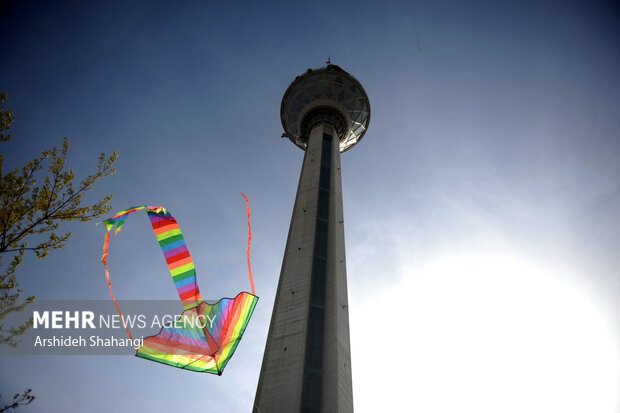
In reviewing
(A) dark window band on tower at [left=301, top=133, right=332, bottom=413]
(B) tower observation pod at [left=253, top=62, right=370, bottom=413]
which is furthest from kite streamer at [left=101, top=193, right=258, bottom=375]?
(A) dark window band on tower at [left=301, top=133, right=332, bottom=413]

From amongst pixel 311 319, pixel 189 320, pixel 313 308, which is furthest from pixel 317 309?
pixel 189 320

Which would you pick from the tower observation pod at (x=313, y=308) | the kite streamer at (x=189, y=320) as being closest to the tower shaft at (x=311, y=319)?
the tower observation pod at (x=313, y=308)

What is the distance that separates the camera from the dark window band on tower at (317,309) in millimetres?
18748

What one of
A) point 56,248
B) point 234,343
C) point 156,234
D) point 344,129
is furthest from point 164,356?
point 344,129

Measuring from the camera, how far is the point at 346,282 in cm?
2519

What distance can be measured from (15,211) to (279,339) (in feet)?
48.4

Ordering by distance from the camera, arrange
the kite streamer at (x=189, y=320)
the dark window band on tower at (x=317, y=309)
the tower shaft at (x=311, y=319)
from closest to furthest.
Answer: the kite streamer at (x=189, y=320) → the tower shaft at (x=311, y=319) → the dark window band on tower at (x=317, y=309)

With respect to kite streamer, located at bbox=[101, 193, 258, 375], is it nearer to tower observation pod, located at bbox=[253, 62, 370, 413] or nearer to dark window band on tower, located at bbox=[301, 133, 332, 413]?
tower observation pod, located at bbox=[253, 62, 370, 413]

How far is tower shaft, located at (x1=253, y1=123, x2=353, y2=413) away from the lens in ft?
59.4

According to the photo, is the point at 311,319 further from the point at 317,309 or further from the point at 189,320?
the point at 189,320

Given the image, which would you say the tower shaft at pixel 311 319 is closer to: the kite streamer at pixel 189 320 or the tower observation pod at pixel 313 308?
the tower observation pod at pixel 313 308

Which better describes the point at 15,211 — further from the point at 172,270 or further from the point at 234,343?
the point at 234,343

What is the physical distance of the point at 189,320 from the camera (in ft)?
30.1

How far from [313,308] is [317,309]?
0.26 meters
